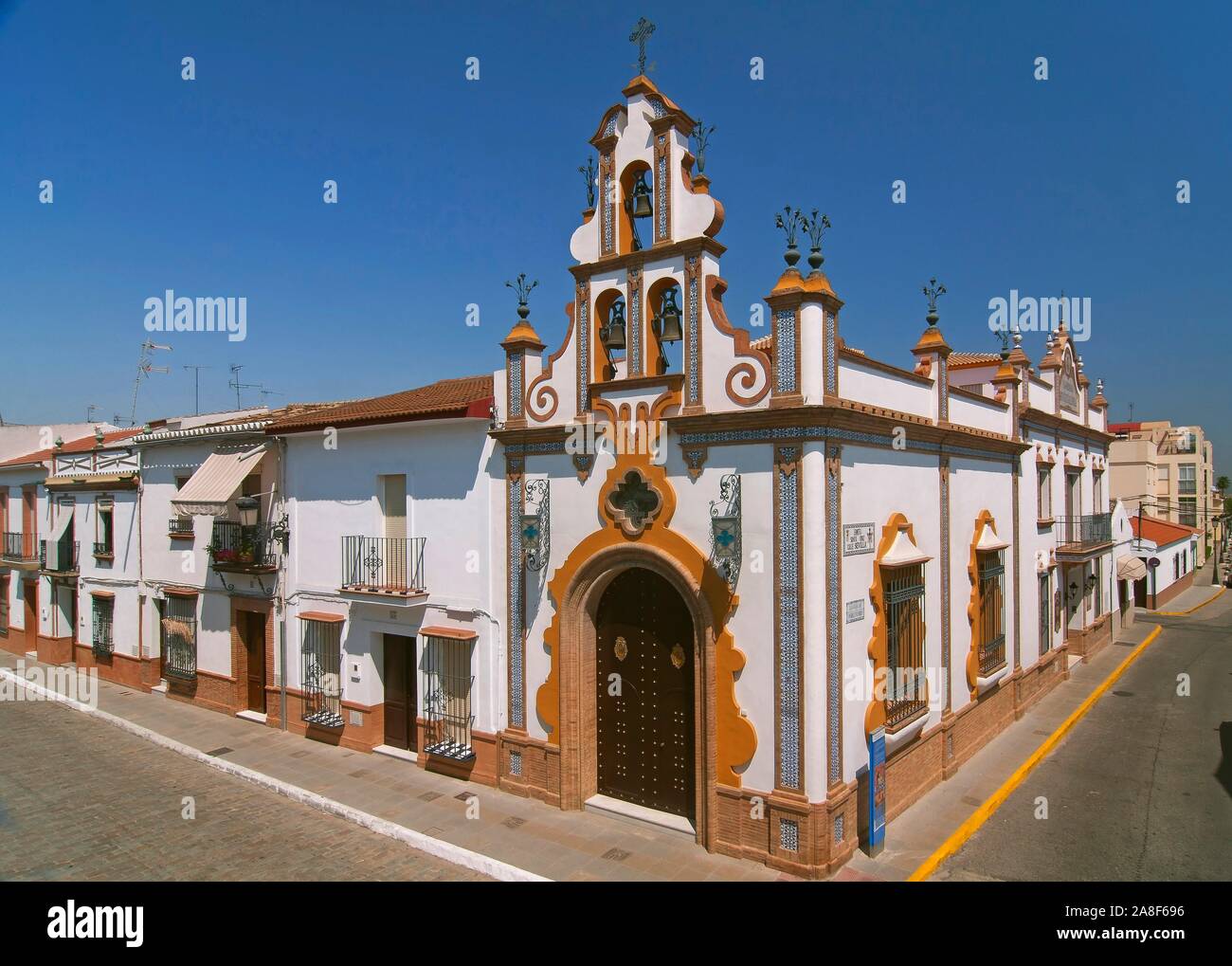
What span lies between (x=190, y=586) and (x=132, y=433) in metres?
9.41

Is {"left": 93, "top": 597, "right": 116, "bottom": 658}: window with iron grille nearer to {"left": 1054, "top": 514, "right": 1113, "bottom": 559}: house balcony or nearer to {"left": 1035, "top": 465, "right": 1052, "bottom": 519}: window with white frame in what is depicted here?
{"left": 1035, "top": 465, "right": 1052, "bottom": 519}: window with white frame

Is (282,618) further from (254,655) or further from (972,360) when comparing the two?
(972,360)

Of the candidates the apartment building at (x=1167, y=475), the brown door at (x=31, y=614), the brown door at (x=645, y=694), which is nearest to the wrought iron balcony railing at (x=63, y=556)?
the brown door at (x=31, y=614)

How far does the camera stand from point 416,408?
13.1 meters

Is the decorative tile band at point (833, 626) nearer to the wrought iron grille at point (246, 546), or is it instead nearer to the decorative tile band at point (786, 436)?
the decorative tile band at point (786, 436)

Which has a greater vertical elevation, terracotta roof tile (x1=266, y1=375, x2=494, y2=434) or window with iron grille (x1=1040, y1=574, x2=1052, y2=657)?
terracotta roof tile (x1=266, y1=375, x2=494, y2=434)

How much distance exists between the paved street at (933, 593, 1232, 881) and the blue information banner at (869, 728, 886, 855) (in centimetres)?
78

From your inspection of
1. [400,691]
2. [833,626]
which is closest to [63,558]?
[400,691]

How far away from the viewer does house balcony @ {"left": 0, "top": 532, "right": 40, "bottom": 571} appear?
2261cm

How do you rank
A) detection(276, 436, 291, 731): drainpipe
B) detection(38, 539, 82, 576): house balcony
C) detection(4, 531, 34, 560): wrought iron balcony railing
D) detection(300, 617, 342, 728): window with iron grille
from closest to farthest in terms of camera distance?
detection(300, 617, 342, 728): window with iron grille → detection(276, 436, 291, 731): drainpipe → detection(38, 539, 82, 576): house balcony → detection(4, 531, 34, 560): wrought iron balcony railing

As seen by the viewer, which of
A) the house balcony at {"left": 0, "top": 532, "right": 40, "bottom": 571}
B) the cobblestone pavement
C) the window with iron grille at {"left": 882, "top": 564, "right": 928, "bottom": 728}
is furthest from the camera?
the house balcony at {"left": 0, "top": 532, "right": 40, "bottom": 571}

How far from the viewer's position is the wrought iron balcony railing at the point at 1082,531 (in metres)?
18.7

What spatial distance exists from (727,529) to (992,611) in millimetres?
7716

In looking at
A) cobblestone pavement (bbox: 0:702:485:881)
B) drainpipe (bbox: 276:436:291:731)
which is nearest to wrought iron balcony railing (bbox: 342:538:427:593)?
drainpipe (bbox: 276:436:291:731)
